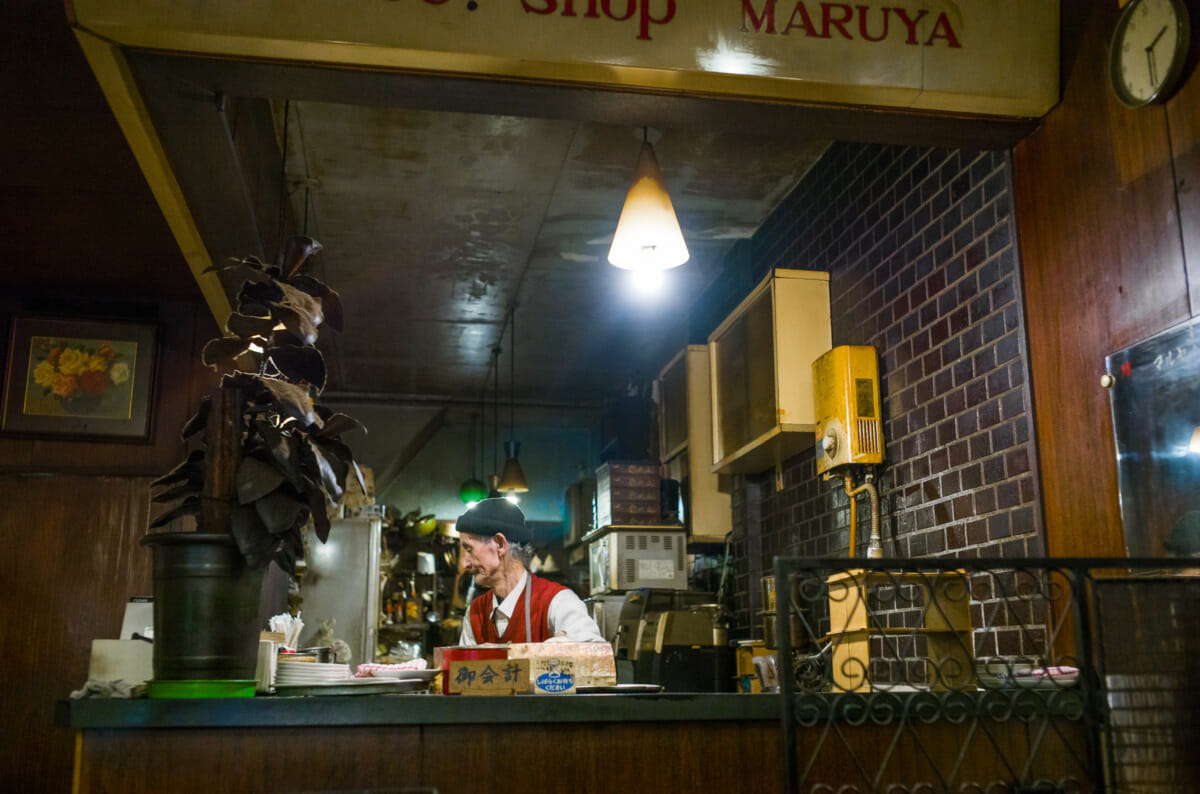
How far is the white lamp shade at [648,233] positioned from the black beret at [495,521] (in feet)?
3.68

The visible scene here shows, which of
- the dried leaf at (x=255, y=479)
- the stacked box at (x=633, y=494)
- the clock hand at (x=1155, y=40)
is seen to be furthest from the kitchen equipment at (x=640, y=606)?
the clock hand at (x=1155, y=40)

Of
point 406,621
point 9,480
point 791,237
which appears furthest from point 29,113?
point 406,621

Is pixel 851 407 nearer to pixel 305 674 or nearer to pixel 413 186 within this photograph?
pixel 305 674

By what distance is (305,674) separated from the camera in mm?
2605

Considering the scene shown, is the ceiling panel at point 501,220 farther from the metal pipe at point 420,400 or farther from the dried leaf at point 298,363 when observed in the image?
the dried leaf at point 298,363

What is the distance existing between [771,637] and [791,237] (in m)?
2.29

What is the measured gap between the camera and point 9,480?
5.17 metres

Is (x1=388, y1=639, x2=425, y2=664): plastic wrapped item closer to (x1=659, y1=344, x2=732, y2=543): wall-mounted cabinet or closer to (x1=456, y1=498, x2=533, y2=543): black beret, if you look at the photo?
(x1=659, y1=344, x2=732, y2=543): wall-mounted cabinet

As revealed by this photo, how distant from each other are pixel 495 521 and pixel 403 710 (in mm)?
1923

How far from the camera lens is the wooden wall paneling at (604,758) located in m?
2.32

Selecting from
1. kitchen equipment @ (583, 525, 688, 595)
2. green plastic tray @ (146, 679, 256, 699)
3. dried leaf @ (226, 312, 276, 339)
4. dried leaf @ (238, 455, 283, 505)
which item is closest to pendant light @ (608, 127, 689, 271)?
dried leaf @ (226, 312, 276, 339)

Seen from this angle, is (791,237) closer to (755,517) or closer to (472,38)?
(755,517)

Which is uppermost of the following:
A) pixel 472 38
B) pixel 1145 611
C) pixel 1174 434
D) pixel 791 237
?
pixel 791 237

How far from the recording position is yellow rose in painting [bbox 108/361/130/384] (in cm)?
534
